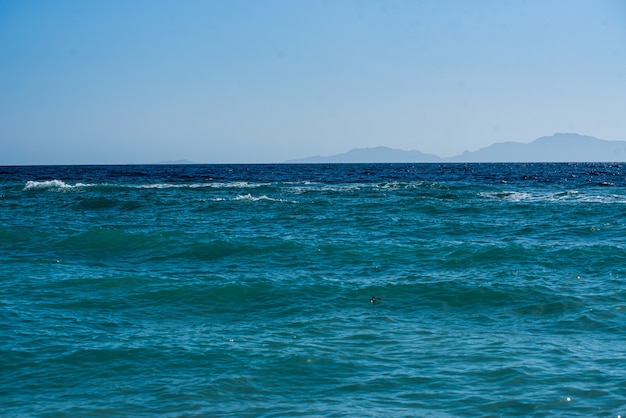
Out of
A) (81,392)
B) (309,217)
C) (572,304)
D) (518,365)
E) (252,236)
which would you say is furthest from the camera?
(309,217)

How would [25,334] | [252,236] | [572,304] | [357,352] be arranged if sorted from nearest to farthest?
[357,352]
[25,334]
[572,304]
[252,236]

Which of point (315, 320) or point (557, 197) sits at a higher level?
point (557, 197)

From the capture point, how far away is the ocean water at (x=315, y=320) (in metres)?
8.69

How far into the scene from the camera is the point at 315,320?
12.5m

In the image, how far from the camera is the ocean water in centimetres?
869

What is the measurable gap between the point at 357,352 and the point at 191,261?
33.5 ft

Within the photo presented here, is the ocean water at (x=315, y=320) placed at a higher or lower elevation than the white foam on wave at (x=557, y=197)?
lower

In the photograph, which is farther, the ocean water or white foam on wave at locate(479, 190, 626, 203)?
white foam on wave at locate(479, 190, 626, 203)

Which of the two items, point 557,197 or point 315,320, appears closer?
point 315,320

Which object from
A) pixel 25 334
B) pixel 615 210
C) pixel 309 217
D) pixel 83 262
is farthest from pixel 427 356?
pixel 615 210

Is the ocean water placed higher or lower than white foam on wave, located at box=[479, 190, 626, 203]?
lower

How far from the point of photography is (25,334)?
447 inches

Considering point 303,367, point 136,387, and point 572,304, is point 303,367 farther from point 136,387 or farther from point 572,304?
point 572,304

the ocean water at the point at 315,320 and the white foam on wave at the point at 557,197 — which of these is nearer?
the ocean water at the point at 315,320
